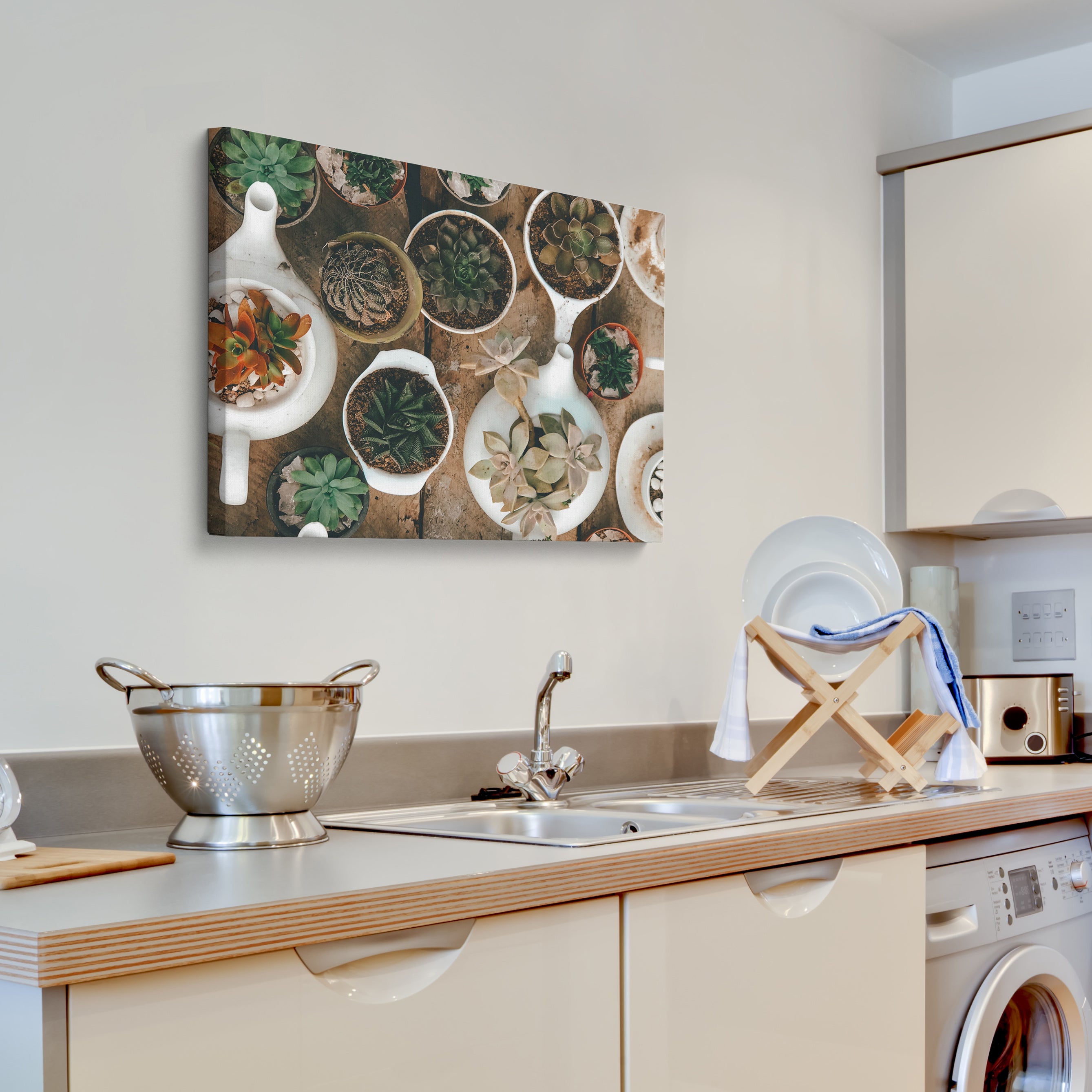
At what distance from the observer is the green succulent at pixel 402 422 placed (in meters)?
1.77

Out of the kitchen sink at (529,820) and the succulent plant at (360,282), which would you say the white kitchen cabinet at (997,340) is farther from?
the succulent plant at (360,282)

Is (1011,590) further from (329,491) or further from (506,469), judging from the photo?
(329,491)

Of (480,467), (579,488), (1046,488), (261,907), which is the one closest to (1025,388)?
(1046,488)

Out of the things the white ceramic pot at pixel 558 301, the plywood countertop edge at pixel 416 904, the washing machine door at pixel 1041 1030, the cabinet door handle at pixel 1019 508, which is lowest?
the washing machine door at pixel 1041 1030

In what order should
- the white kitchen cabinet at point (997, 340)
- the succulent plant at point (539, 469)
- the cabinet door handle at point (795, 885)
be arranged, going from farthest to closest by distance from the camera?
the white kitchen cabinet at point (997, 340), the succulent plant at point (539, 469), the cabinet door handle at point (795, 885)

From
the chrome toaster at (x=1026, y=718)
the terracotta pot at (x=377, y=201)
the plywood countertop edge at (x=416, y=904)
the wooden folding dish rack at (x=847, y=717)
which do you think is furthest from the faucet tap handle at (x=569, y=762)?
the chrome toaster at (x=1026, y=718)

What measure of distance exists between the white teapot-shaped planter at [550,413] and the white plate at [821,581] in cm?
31

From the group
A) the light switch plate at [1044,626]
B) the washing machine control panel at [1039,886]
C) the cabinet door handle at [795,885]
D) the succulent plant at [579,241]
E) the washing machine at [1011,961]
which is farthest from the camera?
the light switch plate at [1044,626]

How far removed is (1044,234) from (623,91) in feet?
3.07

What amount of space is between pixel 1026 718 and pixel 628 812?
1144mm

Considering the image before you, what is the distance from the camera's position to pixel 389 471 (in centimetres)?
179

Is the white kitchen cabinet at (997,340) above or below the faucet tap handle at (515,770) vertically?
above

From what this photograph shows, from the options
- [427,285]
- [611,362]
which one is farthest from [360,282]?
[611,362]

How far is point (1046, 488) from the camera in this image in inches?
98.5
